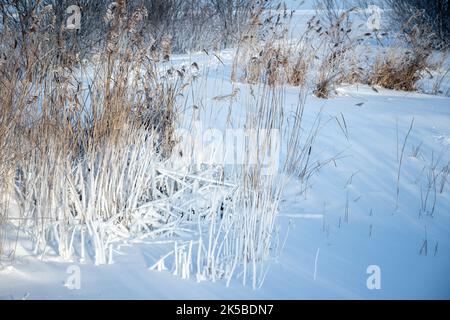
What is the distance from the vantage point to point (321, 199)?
278 cm

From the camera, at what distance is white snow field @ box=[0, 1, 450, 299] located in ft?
6.19

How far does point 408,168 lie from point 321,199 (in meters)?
0.67

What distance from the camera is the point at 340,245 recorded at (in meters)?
2.30

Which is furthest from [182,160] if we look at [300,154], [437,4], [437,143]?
[437,4]

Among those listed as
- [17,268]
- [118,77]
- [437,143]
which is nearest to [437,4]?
[437,143]

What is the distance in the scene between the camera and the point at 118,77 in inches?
95.7

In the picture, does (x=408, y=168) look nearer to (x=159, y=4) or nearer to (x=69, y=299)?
(x=69, y=299)

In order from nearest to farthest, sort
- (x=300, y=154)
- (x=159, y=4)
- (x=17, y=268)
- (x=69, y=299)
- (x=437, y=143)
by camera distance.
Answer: (x=69, y=299)
(x=17, y=268)
(x=300, y=154)
(x=437, y=143)
(x=159, y=4)

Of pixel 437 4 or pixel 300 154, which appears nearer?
pixel 300 154

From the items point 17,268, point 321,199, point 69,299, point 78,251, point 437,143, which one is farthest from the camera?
point 437,143

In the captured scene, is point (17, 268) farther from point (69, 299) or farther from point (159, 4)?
point (159, 4)

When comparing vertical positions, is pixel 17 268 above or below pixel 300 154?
below

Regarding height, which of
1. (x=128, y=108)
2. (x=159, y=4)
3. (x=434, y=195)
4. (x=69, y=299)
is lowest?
(x=69, y=299)

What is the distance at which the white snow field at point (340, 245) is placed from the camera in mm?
1888
